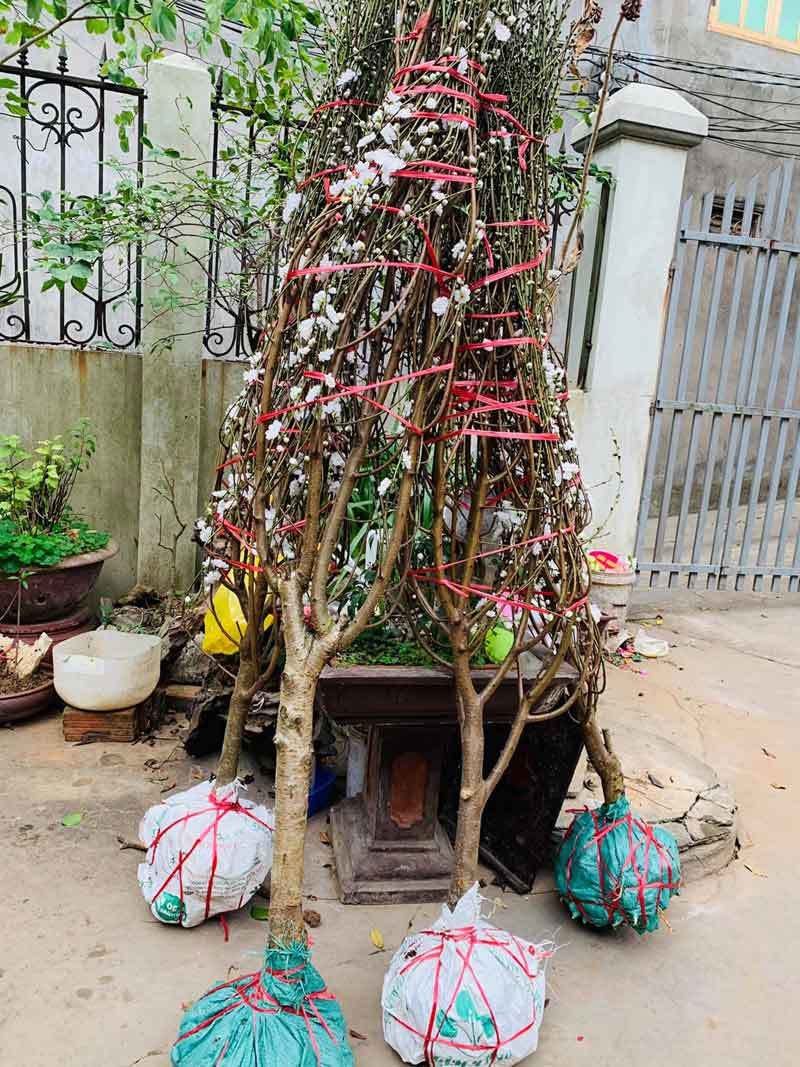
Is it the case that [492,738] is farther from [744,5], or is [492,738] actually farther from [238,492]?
[744,5]

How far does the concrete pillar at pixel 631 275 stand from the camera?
4715 mm

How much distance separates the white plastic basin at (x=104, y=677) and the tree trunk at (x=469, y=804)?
1798mm

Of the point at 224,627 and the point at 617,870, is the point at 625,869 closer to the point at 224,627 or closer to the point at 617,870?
the point at 617,870

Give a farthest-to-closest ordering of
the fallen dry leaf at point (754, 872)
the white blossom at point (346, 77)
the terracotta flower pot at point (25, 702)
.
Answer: the terracotta flower pot at point (25, 702) → the fallen dry leaf at point (754, 872) → the white blossom at point (346, 77)

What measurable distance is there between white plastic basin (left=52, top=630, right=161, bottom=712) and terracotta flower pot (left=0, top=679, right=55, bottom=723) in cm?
14

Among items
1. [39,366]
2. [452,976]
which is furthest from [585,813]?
[39,366]

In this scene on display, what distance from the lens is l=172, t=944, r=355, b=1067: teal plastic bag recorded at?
1.79m

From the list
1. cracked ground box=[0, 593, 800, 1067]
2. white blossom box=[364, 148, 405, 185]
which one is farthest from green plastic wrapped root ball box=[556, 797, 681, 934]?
white blossom box=[364, 148, 405, 185]

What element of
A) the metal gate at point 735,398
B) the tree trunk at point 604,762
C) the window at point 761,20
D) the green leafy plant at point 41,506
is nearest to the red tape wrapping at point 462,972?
the tree trunk at point 604,762

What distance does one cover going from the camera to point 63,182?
4316mm

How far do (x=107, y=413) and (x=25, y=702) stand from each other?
1.65 m

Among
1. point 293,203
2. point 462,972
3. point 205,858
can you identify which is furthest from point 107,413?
point 462,972

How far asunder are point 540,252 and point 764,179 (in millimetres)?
8778

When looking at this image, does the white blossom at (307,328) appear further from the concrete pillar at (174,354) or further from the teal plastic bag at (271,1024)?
the concrete pillar at (174,354)
